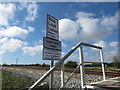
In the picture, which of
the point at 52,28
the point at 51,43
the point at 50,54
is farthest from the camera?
the point at 52,28

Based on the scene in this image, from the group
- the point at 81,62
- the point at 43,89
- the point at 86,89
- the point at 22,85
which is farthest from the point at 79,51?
the point at 22,85

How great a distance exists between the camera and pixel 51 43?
3.14 metres

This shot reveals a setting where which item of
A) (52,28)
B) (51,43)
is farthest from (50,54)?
(52,28)

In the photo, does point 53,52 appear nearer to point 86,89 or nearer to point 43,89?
point 86,89

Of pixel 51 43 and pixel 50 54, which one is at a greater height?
pixel 51 43

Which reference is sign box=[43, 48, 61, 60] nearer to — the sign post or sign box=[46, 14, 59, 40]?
the sign post

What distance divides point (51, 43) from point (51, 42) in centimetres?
3

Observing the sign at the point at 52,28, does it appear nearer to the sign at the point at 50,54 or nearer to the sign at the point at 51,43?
the sign at the point at 51,43

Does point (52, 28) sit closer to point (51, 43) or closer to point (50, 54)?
point (51, 43)

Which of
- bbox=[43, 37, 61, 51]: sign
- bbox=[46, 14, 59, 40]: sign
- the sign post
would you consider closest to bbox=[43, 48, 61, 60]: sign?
the sign post

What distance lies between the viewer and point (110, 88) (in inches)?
99.0

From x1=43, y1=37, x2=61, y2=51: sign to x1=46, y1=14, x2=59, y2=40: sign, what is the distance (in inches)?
4.7

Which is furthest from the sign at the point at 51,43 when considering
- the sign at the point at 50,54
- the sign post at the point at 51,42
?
the sign at the point at 50,54

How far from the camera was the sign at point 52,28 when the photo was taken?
3.13m
